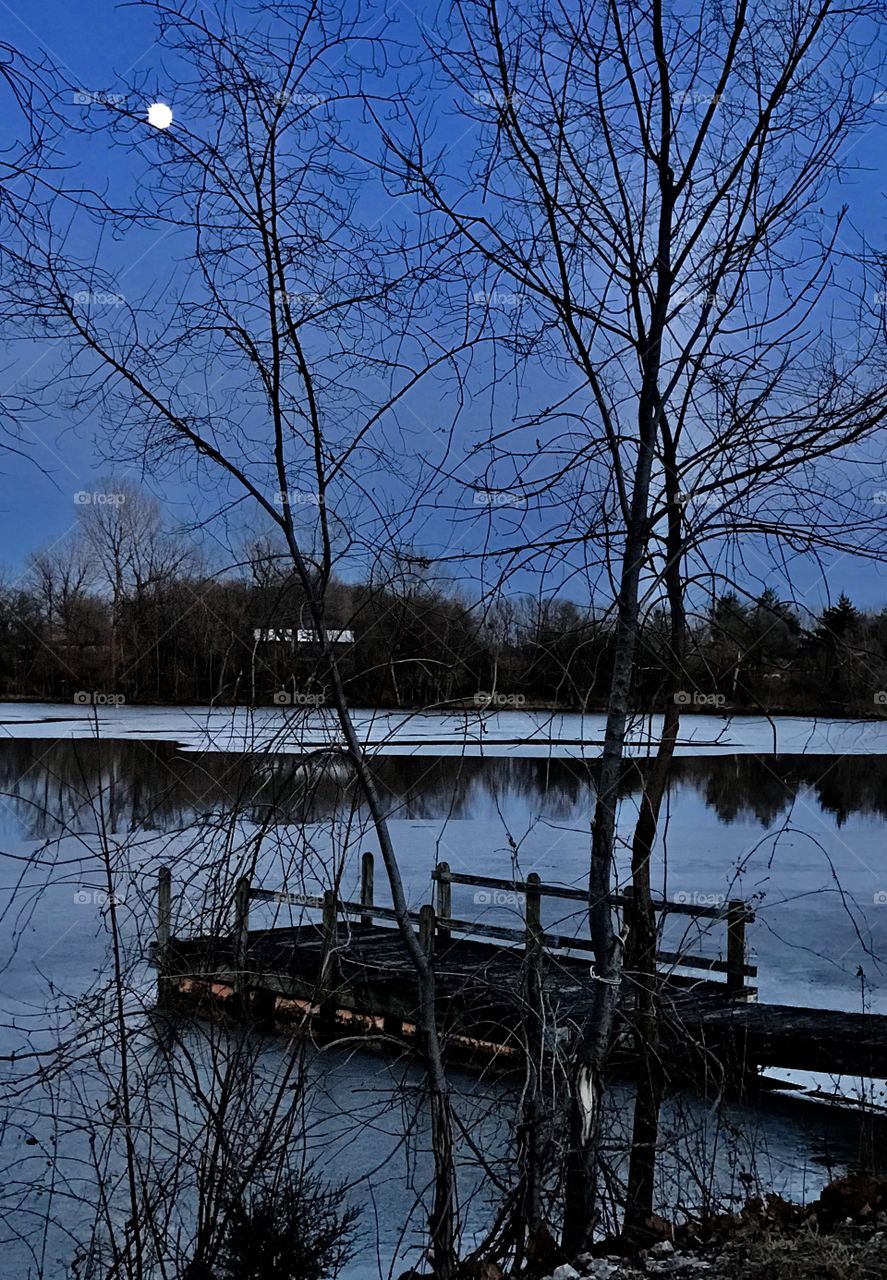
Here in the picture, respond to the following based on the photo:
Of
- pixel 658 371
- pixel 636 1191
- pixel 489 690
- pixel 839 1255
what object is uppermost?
pixel 658 371

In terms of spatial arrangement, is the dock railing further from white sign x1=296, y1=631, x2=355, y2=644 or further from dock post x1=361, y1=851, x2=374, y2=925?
white sign x1=296, y1=631, x2=355, y2=644

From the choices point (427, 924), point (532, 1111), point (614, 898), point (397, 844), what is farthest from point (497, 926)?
point (532, 1111)

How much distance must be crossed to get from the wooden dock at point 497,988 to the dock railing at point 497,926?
0.02 metres

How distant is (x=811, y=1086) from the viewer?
11258mm

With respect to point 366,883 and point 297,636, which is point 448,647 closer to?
point 297,636

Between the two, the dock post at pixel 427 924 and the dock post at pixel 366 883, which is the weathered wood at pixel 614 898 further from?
the dock post at pixel 366 883

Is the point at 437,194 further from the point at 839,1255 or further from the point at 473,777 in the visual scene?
the point at 473,777

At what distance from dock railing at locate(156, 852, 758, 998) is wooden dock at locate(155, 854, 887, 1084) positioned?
17mm

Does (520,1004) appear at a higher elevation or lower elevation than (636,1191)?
higher

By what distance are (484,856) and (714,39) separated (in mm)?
16254

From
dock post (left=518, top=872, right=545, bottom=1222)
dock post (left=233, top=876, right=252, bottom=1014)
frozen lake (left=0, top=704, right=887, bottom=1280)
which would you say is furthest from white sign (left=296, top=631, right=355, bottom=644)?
dock post (left=518, top=872, right=545, bottom=1222)

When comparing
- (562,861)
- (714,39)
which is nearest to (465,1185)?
(714,39)

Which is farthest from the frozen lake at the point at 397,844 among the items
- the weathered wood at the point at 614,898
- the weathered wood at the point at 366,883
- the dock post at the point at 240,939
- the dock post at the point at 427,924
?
the dock post at the point at 427,924

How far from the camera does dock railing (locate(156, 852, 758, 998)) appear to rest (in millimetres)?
4125
